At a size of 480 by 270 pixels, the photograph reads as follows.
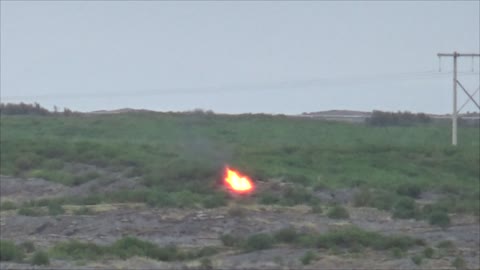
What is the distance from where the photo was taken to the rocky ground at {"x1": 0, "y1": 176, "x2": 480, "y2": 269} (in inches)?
1961

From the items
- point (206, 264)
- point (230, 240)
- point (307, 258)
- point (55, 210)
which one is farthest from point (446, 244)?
point (55, 210)

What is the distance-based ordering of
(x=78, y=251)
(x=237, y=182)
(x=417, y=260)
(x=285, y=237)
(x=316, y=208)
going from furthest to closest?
1. (x=237, y=182)
2. (x=316, y=208)
3. (x=285, y=237)
4. (x=78, y=251)
5. (x=417, y=260)

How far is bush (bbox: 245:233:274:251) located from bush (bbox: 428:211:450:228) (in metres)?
7.45

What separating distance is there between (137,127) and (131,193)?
33852mm

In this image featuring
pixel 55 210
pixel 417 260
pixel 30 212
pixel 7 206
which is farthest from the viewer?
pixel 7 206

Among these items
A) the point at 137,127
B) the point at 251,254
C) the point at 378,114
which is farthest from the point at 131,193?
the point at 378,114

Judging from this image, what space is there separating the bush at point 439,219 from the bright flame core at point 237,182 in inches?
368

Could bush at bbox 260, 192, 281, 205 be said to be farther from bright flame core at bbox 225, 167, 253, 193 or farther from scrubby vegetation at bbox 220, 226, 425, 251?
scrubby vegetation at bbox 220, 226, 425, 251

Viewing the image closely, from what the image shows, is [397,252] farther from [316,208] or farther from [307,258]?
[316,208]

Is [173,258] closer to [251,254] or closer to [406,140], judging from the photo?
[251,254]

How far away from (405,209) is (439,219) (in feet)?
13.9

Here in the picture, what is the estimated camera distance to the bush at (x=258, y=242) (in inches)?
2058

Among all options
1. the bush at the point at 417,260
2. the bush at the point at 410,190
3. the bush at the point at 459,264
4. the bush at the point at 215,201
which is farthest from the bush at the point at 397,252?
the bush at the point at 410,190

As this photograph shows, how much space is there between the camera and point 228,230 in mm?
57188
